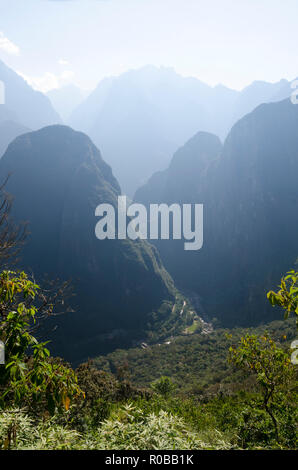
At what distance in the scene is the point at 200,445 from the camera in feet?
11.3

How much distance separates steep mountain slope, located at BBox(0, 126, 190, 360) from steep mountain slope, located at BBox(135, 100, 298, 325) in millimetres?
23662

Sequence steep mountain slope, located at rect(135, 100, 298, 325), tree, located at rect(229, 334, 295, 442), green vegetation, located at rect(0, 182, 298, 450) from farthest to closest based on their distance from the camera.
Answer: steep mountain slope, located at rect(135, 100, 298, 325) < tree, located at rect(229, 334, 295, 442) < green vegetation, located at rect(0, 182, 298, 450)

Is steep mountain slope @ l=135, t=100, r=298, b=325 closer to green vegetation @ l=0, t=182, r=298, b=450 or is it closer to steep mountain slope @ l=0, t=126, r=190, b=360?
steep mountain slope @ l=0, t=126, r=190, b=360

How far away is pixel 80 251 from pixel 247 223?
256ft

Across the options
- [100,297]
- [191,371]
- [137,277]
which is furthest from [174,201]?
[191,371]

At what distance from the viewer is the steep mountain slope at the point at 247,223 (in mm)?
102431

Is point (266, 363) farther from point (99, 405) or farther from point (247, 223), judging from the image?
point (247, 223)

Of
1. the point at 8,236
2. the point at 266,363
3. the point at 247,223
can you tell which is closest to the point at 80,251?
the point at 247,223

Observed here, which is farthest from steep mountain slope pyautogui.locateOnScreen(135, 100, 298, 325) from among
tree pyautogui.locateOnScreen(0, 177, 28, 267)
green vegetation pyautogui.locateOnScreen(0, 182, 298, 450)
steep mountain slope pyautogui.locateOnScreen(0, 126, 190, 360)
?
tree pyautogui.locateOnScreen(0, 177, 28, 267)

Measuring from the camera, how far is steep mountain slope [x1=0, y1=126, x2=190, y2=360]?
85688 mm

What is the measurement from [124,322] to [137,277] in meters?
19.6

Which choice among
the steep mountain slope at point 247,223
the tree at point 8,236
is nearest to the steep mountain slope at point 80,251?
the steep mountain slope at point 247,223

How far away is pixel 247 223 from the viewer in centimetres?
12756
